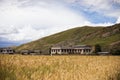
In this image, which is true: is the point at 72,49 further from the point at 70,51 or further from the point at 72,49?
the point at 70,51

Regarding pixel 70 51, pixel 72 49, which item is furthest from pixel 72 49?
pixel 70 51

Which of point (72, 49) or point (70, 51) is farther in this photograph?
point (72, 49)

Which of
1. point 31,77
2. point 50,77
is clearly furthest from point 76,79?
point 31,77

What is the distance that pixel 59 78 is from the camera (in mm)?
7234

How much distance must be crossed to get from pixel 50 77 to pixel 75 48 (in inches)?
6598

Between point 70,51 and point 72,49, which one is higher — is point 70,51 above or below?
below

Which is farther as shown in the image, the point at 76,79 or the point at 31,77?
the point at 76,79

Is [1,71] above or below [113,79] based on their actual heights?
above

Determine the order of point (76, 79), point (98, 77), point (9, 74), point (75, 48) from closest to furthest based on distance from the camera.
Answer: point (9, 74) → point (76, 79) → point (98, 77) → point (75, 48)

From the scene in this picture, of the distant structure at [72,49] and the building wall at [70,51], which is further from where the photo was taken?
the distant structure at [72,49]

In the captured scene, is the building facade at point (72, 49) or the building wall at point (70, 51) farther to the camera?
the building facade at point (72, 49)

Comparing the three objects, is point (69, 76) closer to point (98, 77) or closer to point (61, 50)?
point (98, 77)

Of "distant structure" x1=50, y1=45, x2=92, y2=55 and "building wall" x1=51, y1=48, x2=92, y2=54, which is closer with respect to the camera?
"building wall" x1=51, y1=48, x2=92, y2=54

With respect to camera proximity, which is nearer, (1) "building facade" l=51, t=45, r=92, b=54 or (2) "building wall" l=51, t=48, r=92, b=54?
(2) "building wall" l=51, t=48, r=92, b=54
